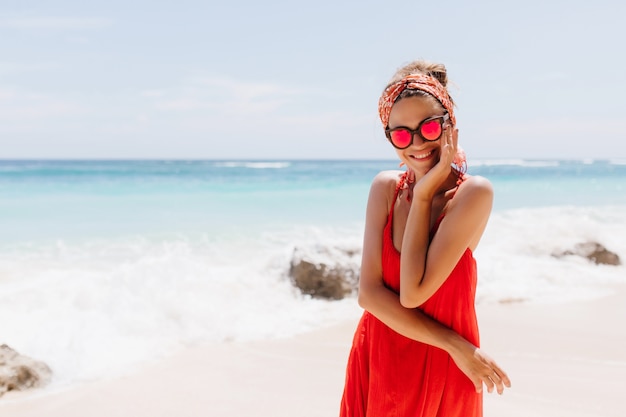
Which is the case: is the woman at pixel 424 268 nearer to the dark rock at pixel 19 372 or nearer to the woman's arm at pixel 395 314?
the woman's arm at pixel 395 314

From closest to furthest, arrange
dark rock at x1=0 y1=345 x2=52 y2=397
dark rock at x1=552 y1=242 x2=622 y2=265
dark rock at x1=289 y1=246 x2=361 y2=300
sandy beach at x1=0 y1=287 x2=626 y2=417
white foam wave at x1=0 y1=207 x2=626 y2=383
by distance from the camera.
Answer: sandy beach at x1=0 y1=287 x2=626 y2=417
dark rock at x1=0 y1=345 x2=52 y2=397
white foam wave at x1=0 y1=207 x2=626 y2=383
dark rock at x1=289 y1=246 x2=361 y2=300
dark rock at x1=552 y1=242 x2=622 y2=265

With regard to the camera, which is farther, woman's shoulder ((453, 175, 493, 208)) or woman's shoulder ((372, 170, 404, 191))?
woman's shoulder ((372, 170, 404, 191))

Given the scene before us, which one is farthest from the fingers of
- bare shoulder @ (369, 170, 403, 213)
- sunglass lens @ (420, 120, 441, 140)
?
sunglass lens @ (420, 120, 441, 140)

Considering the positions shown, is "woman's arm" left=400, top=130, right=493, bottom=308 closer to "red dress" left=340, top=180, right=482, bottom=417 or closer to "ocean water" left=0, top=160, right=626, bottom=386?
"red dress" left=340, top=180, right=482, bottom=417

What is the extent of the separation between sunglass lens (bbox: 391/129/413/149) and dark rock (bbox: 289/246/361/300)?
5.42 meters

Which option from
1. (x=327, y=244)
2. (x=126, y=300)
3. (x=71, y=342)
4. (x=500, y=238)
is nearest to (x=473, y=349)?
(x=71, y=342)

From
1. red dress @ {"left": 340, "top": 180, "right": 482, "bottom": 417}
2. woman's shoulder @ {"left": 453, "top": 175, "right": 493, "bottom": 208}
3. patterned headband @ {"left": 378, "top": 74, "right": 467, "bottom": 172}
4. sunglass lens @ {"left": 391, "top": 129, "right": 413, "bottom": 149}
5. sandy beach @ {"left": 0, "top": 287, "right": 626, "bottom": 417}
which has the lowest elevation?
sandy beach @ {"left": 0, "top": 287, "right": 626, "bottom": 417}

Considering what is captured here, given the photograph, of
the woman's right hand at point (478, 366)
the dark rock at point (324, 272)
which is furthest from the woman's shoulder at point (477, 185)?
the dark rock at point (324, 272)

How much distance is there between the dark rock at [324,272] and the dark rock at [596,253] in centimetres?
419

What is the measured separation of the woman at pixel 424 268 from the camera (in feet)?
6.42

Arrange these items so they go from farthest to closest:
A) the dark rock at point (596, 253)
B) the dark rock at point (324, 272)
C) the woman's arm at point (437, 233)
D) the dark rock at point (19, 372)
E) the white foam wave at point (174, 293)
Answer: the dark rock at point (596, 253) < the dark rock at point (324, 272) < the white foam wave at point (174, 293) < the dark rock at point (19, 372) < the woman's arm at point (437, 233)

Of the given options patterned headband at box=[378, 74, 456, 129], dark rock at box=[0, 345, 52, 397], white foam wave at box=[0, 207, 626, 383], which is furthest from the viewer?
white foam wave at box=[0, 207, 626, 383]

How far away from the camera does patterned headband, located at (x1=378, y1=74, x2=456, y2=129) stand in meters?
2.04

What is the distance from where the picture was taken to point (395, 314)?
2059mm
